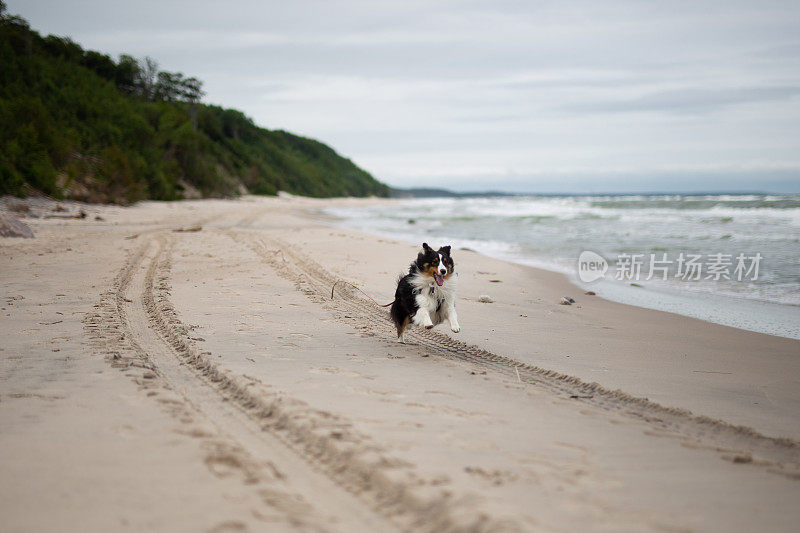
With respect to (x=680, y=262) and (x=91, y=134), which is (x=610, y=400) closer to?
(x=680, y=262)

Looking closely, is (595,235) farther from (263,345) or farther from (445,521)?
(445,521)

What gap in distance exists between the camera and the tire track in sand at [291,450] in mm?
2199

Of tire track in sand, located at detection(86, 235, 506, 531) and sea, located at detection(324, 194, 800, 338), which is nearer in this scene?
tire track in sand, located at detection(86, 235, 506, 531)

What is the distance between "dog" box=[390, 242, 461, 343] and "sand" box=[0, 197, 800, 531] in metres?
0.30

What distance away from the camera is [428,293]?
17.4 feet

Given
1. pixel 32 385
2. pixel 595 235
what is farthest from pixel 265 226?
pixel 32 385

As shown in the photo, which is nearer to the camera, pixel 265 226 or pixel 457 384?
pixel 457 384

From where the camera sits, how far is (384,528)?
213cm

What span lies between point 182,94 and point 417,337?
54172mm

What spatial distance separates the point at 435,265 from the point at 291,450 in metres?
2.91
